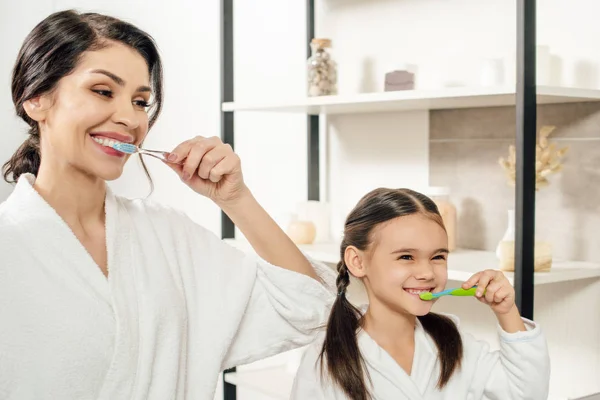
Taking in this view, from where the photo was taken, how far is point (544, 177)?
6.50 feet

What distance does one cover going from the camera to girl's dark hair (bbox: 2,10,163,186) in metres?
1.20

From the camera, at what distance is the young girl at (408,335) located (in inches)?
54.2

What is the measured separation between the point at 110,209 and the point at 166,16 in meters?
2.04

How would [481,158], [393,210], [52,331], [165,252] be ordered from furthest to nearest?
1. [481,158]
2. [393,210]
3. [165,252]
4. [52,331]

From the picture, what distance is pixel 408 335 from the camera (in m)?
1.48

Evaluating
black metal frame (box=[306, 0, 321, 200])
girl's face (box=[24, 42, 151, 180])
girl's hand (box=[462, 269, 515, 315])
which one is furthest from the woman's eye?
black metal frame (box=[306, 0, 321, 200])

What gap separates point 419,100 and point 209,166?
3.25 feet

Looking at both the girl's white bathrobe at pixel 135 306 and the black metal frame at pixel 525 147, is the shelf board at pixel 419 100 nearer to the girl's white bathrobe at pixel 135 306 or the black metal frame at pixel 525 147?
the black metal frame at pixel 525 147

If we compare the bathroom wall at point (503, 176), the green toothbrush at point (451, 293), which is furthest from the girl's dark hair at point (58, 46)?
the bathroom wall at point (503, 176)

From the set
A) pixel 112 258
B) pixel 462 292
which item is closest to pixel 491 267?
pixel 462 292

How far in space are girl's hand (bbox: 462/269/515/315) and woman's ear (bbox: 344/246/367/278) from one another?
21cm

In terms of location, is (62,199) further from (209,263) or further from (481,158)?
(481,158)

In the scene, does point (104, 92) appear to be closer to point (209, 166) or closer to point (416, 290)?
point (209, 166)

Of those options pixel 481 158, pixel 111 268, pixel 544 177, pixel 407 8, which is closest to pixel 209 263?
pixel 111 268
